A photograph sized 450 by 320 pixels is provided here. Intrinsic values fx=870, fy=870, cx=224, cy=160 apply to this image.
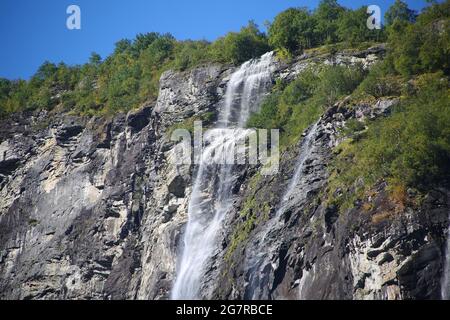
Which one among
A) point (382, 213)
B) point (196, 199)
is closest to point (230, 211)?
point (196, 199)

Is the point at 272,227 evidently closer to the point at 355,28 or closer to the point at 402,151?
the point at 402,151

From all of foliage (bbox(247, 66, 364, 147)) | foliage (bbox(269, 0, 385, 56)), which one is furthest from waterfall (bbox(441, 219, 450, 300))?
foliage (bbox(269, 0, 385, 56))

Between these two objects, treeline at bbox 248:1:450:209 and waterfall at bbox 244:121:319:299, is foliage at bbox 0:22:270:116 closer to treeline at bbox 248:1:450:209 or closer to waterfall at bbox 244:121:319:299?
treeline at bbox 248:1:450:209

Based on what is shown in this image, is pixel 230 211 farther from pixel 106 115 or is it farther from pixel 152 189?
Result: pixel 106 115

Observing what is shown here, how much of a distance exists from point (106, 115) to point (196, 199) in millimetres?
17944

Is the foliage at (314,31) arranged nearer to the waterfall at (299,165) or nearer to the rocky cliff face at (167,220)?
the rocky cliff face at (167,220)

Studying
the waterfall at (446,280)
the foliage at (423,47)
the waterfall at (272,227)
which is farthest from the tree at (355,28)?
the waterfall at (446,280)

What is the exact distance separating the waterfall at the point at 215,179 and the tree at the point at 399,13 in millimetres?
11561

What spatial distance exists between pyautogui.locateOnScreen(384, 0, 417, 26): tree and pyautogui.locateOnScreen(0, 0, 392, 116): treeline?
9.63ft

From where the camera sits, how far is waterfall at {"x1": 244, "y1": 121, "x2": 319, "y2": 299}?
46562 mm

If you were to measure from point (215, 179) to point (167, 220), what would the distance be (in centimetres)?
488

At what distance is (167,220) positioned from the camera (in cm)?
6106

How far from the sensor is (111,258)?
64.4 metres

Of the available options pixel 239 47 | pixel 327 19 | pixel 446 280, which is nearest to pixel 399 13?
pixel 327 19
